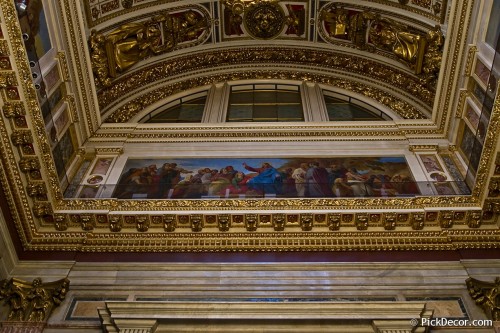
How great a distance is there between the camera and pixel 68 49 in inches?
408

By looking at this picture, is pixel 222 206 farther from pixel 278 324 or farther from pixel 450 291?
pixel 450 291

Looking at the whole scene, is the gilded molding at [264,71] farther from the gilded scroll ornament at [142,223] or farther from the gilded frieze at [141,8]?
the gilded scroll ornament at [142,223]

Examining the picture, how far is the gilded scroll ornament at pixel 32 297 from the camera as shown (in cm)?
776

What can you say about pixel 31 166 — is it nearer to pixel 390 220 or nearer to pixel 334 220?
pixel 334 220

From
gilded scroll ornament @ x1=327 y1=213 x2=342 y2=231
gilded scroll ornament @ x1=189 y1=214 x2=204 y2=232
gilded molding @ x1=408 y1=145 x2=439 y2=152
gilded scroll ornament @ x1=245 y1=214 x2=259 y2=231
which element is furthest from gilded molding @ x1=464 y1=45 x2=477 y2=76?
gilded scroll ornament @ x1=189 y1=214 x2=204 y2=232

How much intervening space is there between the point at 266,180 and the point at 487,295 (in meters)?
3.81

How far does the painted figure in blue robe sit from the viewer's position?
955 cm

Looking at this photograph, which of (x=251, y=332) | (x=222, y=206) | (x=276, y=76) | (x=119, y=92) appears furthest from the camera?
(x=276, y=76)

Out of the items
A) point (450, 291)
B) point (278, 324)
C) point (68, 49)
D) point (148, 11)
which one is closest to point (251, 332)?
point (278, 324)

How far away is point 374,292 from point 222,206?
8.27 feet

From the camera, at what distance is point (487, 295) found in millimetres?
7746

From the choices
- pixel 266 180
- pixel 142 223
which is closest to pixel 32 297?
pixel 142 223

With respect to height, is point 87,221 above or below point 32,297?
above

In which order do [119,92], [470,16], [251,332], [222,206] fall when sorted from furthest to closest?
[119,92], [470,16], [222,206], [251,332]
